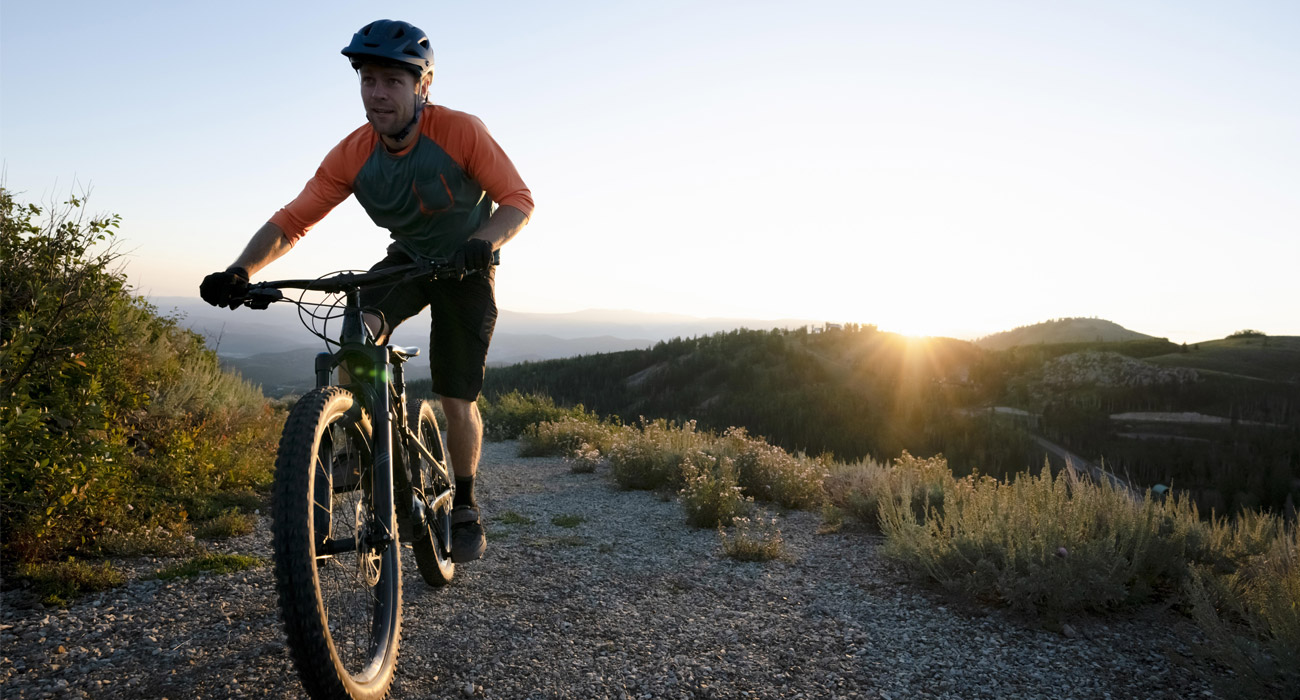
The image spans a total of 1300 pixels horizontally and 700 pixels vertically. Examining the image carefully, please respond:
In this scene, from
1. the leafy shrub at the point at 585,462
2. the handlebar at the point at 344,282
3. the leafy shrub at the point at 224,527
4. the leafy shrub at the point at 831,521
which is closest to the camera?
the handlebar at the point at 344,282

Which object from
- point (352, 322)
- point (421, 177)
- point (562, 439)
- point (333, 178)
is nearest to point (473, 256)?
point (352, 322)

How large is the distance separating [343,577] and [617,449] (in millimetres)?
5345

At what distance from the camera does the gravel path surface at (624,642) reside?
8.70 feet

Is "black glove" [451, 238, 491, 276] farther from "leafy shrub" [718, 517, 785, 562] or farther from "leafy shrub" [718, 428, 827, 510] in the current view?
"leafy shrub" [718, 428, 827, 510]

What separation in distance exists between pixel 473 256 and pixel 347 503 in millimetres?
908

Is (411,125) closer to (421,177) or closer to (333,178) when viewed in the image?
(421,177)

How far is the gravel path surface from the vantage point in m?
2.65

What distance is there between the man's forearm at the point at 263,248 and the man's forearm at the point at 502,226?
84cm

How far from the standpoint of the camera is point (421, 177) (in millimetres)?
3045

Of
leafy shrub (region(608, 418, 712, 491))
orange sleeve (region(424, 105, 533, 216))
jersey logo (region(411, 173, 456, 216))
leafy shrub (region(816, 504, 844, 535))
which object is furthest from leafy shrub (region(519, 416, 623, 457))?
orange sleeve (region(424, 105, 533, 216))

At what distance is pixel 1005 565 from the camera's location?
366 centimetres

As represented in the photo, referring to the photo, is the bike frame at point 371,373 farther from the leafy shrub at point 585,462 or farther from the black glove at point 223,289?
the leafy shrub at point 585,462

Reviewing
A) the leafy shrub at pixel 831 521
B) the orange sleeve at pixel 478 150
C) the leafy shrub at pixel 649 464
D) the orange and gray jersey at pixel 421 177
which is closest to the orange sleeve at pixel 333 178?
the orange and gray jersey at pixel 421 177

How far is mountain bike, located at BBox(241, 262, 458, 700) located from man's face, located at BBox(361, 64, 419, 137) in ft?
2.50
